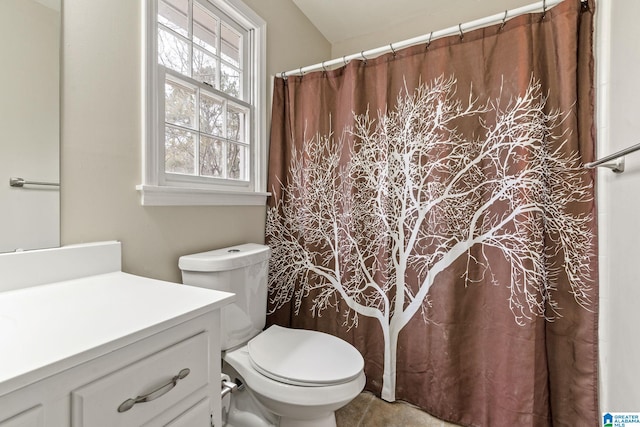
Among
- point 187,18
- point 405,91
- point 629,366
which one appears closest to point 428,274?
point 629,366

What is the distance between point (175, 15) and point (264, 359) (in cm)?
155

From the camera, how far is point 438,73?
4.72 feet

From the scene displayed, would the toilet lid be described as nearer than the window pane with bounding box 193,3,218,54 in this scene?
Yes

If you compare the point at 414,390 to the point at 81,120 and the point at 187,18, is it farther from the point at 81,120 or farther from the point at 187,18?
the point at 187,18

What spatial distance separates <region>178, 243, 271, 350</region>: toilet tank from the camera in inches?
47.4

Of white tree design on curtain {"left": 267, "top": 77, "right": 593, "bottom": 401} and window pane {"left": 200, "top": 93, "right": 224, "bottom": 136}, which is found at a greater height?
window pane {"left": 200, "top": 93, "right": 224, "bottom": 136}

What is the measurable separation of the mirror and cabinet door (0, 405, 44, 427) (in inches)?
23.3

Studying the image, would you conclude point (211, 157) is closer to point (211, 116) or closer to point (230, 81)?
point (211, 116)

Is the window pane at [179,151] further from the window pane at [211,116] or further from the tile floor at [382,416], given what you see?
the tile floor at [382,416]

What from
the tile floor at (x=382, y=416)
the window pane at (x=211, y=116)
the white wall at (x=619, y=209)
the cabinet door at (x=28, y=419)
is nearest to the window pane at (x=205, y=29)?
the window pane at (x=211, y=116)

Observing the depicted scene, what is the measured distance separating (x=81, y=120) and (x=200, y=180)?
514mm

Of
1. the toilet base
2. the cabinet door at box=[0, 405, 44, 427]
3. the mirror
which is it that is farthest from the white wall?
the mirror

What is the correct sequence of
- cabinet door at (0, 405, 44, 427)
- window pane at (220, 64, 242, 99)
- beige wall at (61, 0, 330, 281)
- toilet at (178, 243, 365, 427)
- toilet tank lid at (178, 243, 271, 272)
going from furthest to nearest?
window pane at (220, 64, 242, 99)
toilet tank lid at (178, 243, 271, 272)
toilet at (178, 243, 365, 427)
beige wall at (61, 0, 330, 281)
cabinet door at (0, 405, 44, 427)

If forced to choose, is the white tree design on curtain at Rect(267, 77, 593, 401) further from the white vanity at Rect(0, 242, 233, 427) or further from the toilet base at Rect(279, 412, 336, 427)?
the white vanity at Rect(0, 242, 233, 427)
